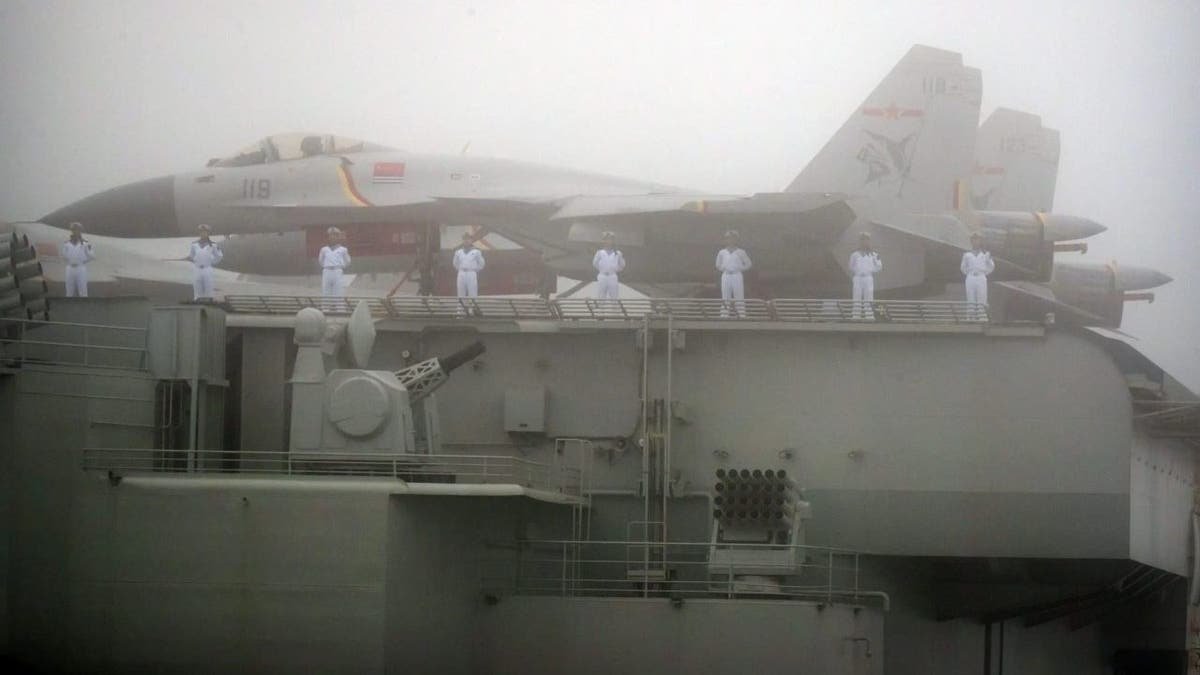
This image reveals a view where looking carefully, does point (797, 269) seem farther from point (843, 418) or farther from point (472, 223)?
point (843, 418)

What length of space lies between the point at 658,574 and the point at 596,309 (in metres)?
4.60

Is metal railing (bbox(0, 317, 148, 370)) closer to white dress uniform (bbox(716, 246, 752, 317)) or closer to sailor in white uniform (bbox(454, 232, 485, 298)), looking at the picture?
sailor in white uniform (bbox(454, 232, 485, 298))

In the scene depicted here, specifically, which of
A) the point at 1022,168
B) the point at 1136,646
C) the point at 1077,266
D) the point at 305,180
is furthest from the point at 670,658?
the point at 1022,168

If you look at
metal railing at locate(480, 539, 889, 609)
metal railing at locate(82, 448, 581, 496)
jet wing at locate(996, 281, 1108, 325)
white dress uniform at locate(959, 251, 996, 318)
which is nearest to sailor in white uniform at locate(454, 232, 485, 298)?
metal railing at locate(480, 539, 889, 609)

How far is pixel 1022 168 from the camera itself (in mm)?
49656

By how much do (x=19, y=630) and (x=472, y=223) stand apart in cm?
1784

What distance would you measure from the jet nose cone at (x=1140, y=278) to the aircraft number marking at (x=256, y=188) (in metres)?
21.4

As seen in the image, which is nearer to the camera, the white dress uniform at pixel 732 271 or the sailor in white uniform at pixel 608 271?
the sailor in white uniform at pixel 608 271

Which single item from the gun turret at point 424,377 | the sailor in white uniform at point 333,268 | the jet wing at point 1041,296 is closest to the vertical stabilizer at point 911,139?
the jet wing at point 1041,296

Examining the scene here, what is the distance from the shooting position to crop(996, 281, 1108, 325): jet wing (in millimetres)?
37819

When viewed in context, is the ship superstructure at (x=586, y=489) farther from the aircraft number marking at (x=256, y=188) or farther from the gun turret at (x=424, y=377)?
the aircraft number marking at (x=256, y=188)

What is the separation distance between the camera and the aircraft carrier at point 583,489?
2103 centimetres

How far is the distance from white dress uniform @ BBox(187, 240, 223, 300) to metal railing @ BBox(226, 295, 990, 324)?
2572 mm

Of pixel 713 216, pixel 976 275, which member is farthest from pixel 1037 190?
pixel 976 275
